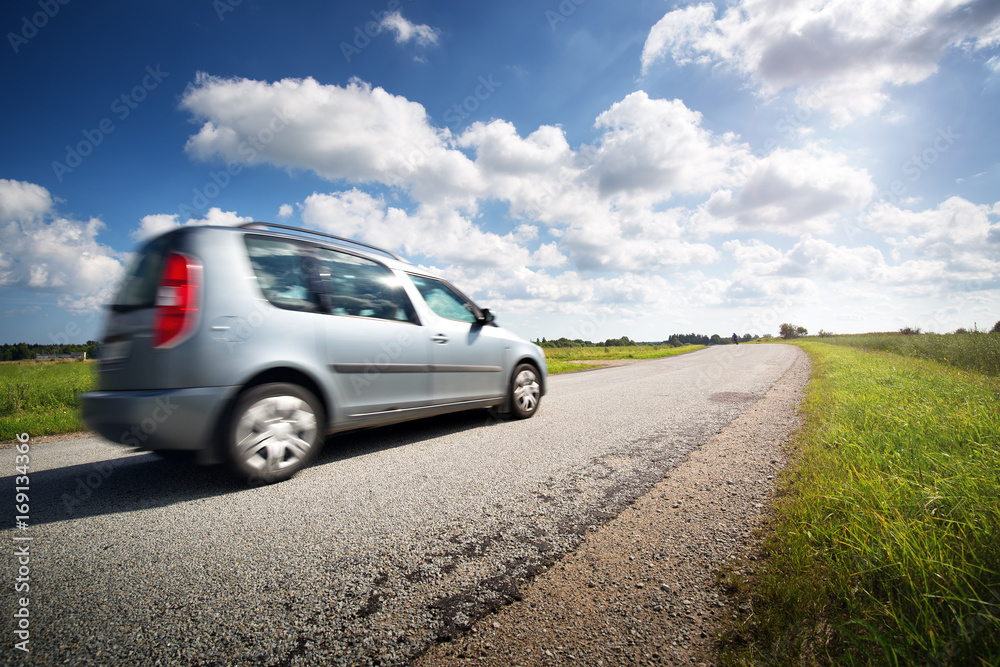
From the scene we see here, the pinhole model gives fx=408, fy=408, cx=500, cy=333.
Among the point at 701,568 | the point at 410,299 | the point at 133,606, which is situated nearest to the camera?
the point at 133,606

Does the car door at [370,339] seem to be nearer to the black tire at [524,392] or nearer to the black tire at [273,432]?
the black tire at [273,432]

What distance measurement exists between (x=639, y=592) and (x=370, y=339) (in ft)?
9.20

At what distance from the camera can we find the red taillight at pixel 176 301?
2.71m

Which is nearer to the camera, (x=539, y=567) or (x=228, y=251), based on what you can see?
(x=539, y=567)

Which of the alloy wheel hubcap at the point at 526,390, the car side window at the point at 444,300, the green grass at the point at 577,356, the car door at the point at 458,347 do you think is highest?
the car side window at the point at 444,300

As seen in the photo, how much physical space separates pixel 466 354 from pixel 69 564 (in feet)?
10.5

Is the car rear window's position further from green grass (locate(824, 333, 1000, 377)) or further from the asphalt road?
green grass (locate(824, 333, 1000, 377))

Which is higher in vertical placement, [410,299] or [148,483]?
[410,299]

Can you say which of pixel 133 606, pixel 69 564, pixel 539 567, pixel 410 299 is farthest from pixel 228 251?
pixel 539 567

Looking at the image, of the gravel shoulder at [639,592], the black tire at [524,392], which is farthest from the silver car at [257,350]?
the gravel shoulder at [639,592]

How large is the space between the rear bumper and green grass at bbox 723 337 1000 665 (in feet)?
10.0

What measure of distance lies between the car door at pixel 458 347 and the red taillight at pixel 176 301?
1906 mm

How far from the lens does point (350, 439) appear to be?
13.8 ft

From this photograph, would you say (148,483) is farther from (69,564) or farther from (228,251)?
(228,251)
